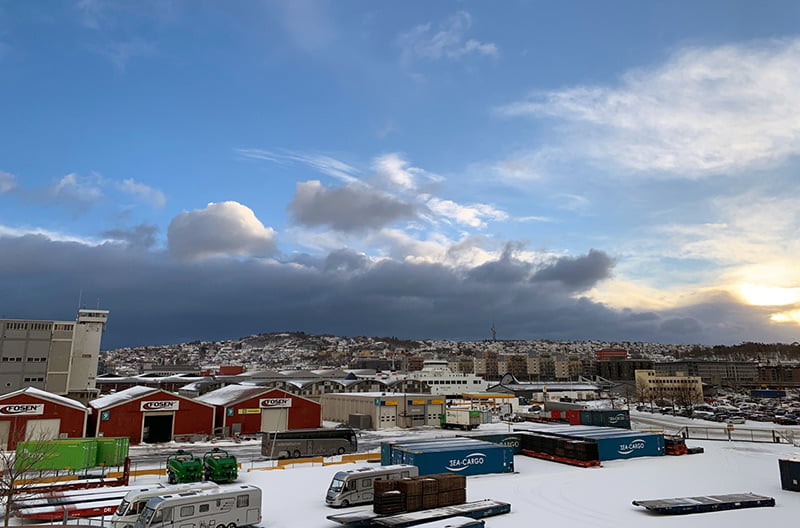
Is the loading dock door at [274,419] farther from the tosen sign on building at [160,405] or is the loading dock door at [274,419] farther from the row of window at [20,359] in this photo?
the row of window at [20,359]

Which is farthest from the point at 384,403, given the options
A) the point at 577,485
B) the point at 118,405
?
the point at 577,485

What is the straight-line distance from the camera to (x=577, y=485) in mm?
29891

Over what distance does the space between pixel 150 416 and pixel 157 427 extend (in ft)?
4.43

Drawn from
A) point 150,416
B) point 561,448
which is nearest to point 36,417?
point 150,416

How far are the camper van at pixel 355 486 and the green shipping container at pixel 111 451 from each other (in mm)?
18652

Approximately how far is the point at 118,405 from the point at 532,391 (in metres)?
101

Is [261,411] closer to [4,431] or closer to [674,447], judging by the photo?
[4,431]

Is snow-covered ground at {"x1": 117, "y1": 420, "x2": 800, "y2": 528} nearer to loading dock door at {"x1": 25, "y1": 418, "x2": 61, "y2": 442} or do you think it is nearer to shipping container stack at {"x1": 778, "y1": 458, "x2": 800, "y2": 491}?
shipping container stack at {"x1": 778, "y1": 458, "x2": 800, "y2": 491}

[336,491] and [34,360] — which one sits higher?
[34,360]

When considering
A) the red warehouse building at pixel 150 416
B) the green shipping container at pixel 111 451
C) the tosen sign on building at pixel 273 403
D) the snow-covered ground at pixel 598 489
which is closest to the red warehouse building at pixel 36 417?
the red warehouse building at pixel 150 416

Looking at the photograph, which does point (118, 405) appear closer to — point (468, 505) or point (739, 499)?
point (468, 505)

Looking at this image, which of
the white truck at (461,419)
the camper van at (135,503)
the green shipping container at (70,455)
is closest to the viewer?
the camper van at (135,503)

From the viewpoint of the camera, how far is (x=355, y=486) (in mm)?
24984

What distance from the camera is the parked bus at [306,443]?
39.7 metres
